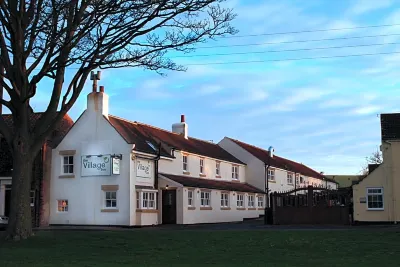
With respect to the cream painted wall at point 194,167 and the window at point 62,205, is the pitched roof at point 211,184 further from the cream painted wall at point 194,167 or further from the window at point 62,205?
the window at point 62,205

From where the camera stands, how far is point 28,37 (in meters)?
19.9

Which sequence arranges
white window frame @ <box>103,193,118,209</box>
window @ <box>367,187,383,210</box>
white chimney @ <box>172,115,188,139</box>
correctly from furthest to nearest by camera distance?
white chimney @ <box>172,115,188,139</box> → white window frame @ <box>103,193,118,209</box> → window @ <box>367,187,383,210</box>

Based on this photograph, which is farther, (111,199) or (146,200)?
(146,200)

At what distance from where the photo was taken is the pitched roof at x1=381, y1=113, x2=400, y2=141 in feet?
105

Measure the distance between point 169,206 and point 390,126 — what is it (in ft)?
50.0

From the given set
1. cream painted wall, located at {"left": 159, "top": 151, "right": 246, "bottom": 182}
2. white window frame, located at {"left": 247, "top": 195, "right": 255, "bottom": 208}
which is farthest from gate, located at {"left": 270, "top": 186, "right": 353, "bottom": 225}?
white window frame, located at {"left": 247, "top": 195, "right": 255, "bottom": 208}

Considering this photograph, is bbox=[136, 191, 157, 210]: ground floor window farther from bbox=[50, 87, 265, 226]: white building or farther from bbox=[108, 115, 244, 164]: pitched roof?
bbox=[108, 115, 244, 164]: pitched roof

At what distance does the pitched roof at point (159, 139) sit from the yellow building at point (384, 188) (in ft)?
44.1

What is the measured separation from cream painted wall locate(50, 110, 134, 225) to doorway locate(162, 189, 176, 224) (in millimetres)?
4562

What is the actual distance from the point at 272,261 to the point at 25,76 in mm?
11658

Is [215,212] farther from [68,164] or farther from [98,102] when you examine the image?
[98,102]

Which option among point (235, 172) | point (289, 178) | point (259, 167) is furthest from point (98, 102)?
point (289, 178)

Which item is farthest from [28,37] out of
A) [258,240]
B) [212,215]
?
[212,215]

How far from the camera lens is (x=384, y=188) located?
31734mm
